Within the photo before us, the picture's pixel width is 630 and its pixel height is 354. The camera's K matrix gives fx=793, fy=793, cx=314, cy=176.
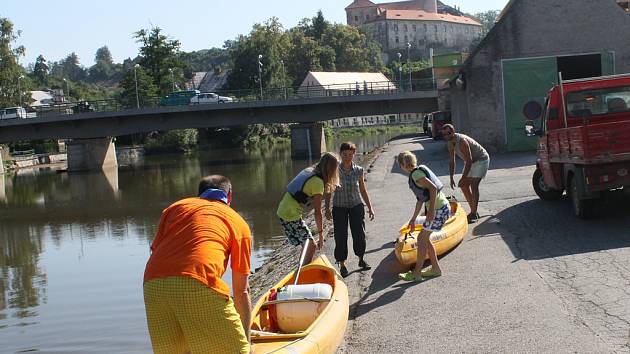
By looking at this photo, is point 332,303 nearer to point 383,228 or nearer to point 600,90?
point 383,228

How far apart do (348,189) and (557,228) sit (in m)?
3.95

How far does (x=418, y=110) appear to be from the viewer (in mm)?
58062

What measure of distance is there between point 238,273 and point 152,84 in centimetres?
8803

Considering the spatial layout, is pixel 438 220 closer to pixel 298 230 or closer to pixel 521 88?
pixel 298 230

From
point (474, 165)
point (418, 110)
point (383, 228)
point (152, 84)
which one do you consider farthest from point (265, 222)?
point (152, 84)

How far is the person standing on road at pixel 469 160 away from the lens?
13023 mm

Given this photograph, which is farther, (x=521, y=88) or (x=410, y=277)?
(x=521, y=88)

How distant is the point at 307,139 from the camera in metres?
59.2

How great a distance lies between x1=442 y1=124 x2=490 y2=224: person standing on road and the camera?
1302 cm

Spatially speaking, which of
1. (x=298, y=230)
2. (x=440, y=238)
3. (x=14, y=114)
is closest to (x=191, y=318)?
(x=298, y=230)

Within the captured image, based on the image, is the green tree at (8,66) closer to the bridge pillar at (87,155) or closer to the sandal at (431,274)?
the bridge pillar at (87,155)

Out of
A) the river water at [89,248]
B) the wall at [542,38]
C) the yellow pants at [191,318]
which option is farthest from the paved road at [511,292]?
the wall at [542,38]

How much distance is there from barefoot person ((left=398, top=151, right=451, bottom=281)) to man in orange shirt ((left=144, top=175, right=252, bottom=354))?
173 inches

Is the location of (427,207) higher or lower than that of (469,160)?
lower
